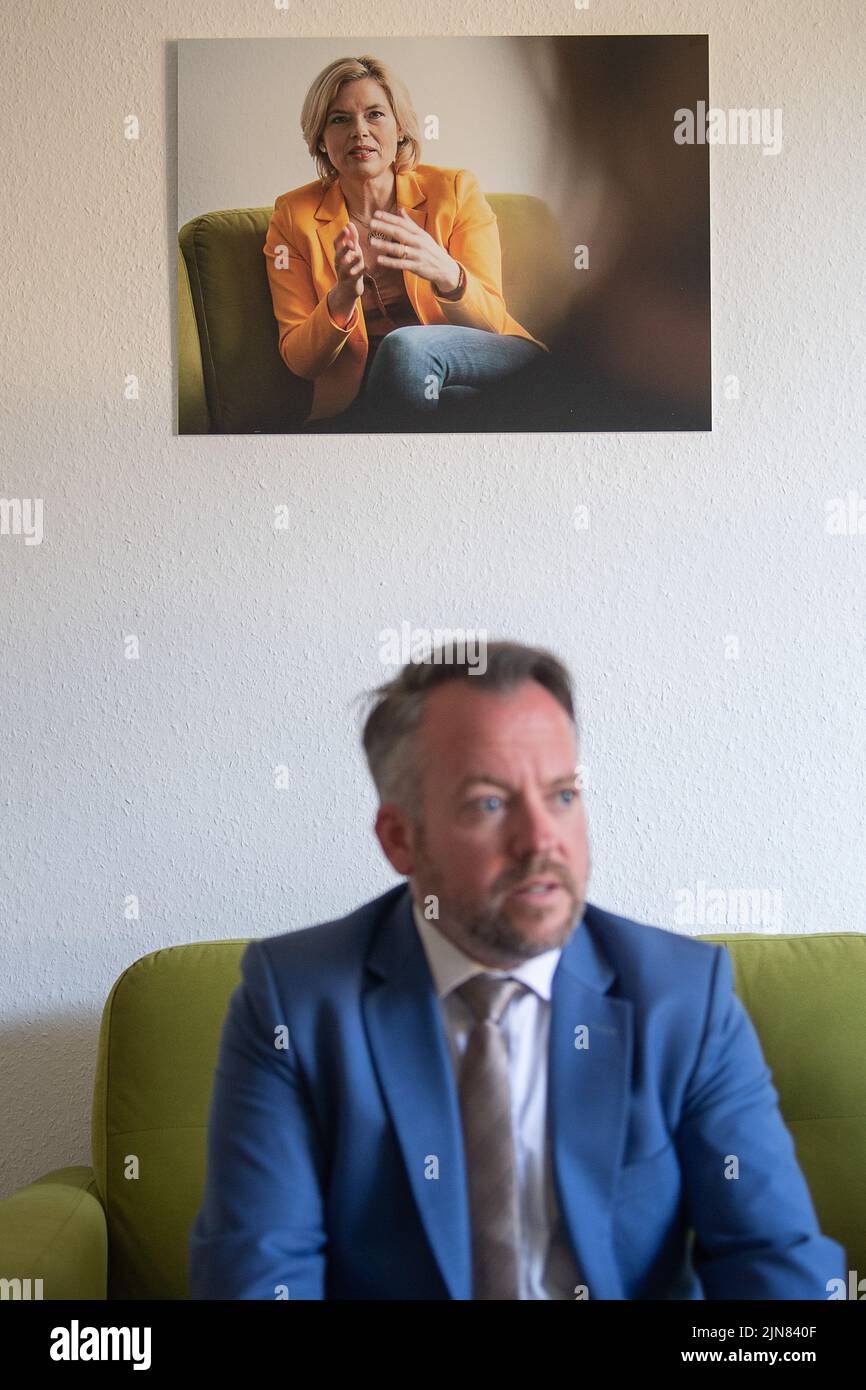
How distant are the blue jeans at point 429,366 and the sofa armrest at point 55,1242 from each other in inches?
34.6

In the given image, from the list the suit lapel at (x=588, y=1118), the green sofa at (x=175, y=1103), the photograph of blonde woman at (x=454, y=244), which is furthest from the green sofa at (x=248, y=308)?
the suit lapel at (x=588, y=1118)

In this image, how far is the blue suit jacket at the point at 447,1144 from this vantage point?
69cm

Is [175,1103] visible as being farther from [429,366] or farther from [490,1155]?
[429,366]

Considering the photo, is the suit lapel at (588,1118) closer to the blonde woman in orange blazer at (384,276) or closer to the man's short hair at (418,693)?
the man's short hair at (418,693)

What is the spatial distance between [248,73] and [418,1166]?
1.23 meters

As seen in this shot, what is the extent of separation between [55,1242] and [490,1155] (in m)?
0.61

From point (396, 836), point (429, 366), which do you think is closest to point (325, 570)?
point (429, 366)

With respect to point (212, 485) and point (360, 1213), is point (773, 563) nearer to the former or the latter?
point (212, 485)

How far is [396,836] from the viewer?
72 cm

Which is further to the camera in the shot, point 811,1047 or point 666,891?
point 666,891

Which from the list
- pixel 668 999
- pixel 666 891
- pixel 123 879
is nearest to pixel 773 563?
pixel 666 891

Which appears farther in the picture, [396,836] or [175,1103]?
[175,1103]

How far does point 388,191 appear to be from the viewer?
4.22 feet

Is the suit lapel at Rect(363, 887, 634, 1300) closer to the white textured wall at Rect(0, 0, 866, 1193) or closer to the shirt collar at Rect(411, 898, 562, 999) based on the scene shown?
the shirt collar at Rect(411, 898, 562, 999)
